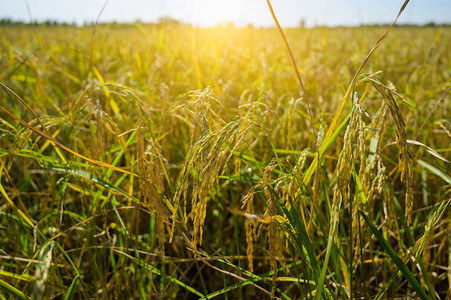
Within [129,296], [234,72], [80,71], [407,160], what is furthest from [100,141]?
[80,71]

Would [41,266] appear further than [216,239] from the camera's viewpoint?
No

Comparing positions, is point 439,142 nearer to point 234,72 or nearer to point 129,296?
point 234,72

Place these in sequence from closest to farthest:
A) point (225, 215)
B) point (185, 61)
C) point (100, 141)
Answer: point (100, 141) → point (225, 215) → point (185, 61)

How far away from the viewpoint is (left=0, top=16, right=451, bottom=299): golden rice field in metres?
0.76

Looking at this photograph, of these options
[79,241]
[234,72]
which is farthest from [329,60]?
[79,241]

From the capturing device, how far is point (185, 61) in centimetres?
324

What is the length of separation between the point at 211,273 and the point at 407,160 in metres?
1.01

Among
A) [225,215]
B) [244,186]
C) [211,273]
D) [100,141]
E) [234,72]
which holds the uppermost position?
[234,72]

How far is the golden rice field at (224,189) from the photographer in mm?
759

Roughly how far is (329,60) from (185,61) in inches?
64.6

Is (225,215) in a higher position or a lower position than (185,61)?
lower

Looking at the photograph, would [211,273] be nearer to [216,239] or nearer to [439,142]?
[216,239]

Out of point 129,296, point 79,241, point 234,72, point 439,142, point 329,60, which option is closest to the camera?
point 129,296

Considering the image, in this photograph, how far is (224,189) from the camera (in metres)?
1.65
